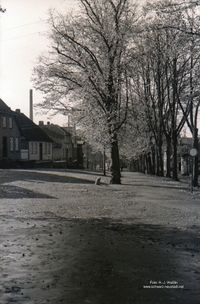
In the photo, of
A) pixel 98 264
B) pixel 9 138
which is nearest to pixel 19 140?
pixel 9 138

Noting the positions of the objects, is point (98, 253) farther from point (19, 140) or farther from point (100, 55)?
point (19, 140)

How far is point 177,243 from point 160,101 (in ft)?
124

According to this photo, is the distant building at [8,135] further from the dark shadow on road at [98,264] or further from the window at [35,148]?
the dark shadow on road at [98,264]

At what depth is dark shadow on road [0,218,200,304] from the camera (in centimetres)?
789

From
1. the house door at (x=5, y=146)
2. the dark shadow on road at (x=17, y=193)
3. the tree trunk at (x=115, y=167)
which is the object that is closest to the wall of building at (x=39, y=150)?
the house door at (x=5, y=146)

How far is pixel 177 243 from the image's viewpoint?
1247 centimetres

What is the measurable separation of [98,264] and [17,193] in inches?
622

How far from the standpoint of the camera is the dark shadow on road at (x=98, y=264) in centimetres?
789

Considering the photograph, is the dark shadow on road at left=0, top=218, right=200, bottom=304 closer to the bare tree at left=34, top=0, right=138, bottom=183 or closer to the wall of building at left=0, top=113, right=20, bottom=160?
the bare tree at left=34, top=0, right=138, bottom=183

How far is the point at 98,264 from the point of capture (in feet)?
32.8

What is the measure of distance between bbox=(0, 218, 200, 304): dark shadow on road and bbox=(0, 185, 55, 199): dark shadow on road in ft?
29.1

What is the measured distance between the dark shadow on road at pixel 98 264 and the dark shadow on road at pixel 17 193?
8.88 meters

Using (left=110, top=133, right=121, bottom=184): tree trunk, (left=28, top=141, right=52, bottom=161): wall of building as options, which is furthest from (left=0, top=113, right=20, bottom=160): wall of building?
(left=110, top=133, right=121, bottom=184): tree trunk

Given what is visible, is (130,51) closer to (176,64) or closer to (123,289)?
(176,64)
